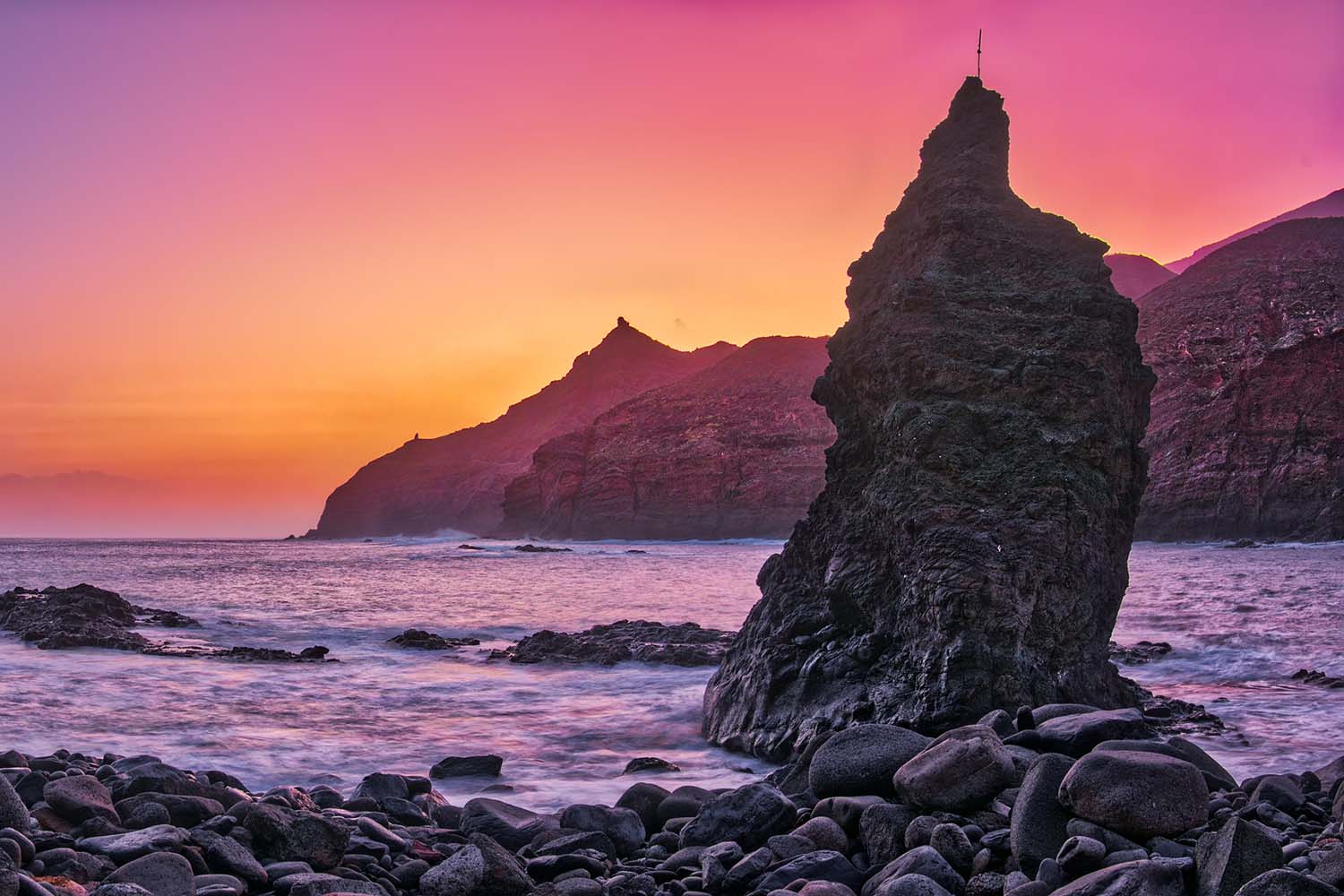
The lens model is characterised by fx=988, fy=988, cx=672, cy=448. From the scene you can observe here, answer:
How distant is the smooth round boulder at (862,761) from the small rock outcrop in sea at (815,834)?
0.05 ft

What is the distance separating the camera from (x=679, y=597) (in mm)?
31703

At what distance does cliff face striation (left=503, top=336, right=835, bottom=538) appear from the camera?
10788cm

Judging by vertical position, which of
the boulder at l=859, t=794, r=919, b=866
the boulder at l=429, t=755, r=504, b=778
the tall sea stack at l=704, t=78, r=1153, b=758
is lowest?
the boulder at l=429, t=755, r=504, b=778

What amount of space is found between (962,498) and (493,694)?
8448mm

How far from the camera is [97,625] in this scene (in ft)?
71.4

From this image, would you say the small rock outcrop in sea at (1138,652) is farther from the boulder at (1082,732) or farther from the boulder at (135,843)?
the boulder at (135,843)

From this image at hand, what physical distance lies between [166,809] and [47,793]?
2.51ft

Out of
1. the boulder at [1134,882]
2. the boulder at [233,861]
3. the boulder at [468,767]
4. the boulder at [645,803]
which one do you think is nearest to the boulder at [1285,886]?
the boulder at [1134,882]

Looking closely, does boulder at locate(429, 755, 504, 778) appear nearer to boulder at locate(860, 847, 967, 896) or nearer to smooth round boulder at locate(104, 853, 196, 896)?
smooth round boulder at locate(104, 853, 196, 896)

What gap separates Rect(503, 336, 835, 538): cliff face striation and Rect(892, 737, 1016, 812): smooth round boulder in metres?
98.1

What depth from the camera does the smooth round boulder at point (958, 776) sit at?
6.02 m

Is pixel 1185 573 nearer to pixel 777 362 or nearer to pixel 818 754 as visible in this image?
pixel 818 754

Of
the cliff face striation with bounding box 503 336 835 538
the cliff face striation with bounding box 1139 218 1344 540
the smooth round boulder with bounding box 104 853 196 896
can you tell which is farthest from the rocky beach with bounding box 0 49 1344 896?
the cliff face striation with bounding box 503 336 835 538

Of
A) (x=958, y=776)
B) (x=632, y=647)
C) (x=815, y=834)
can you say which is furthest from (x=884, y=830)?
(x=632, y=647)
